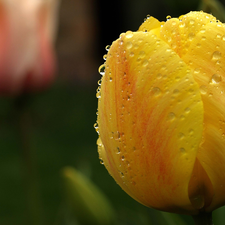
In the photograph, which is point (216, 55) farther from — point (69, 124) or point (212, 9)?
point (69, 124)

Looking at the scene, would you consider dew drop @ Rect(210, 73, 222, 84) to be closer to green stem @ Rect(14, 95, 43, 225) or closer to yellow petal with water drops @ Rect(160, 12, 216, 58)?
yellow petal with water drops @ Rect(160, 12, 216, 58)

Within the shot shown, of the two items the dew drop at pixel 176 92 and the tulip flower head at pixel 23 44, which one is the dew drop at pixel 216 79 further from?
the tulip flower head at pixel 23 44

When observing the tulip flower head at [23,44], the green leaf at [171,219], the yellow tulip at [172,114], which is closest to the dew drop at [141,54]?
the yellow tulip at [172,114]

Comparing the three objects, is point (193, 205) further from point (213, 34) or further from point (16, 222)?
point (16, 222)

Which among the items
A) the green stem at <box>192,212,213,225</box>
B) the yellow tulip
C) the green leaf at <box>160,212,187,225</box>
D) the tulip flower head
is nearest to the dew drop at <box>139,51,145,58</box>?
the yellow tulip

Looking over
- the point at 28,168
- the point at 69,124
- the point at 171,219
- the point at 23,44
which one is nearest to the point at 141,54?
the point at 171,219

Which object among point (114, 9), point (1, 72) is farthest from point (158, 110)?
point (114, 9)
